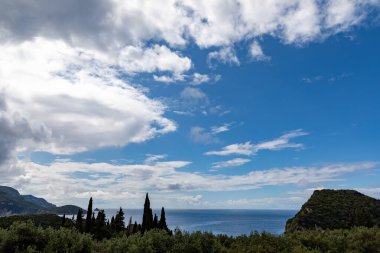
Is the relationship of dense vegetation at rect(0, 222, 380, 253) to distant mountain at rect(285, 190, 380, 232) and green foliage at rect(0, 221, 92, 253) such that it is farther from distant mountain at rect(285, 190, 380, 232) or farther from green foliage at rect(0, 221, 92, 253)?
distant mountain at rect(285, 190, 380, 232)

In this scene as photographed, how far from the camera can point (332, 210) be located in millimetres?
119375

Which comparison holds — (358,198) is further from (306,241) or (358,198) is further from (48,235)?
(48,235)

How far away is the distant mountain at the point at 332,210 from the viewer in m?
109

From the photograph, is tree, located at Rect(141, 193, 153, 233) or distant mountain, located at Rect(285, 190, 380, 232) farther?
distant mountain, located at Rect(285, 190, 380, 232)

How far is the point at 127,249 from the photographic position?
14922 mm

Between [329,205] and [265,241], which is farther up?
[329,205]

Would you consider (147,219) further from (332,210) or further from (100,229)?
(332,210)

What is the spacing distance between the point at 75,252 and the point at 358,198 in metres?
144

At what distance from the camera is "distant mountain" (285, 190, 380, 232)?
109m

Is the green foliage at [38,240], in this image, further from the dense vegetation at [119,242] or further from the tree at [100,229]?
the tree at [100,229]

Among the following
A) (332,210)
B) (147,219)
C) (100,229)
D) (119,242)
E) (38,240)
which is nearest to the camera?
(38,240)

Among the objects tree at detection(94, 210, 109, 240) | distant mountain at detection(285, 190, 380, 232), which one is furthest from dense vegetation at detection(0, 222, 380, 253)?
distant mountain at detection(285, 190, 380, 232)

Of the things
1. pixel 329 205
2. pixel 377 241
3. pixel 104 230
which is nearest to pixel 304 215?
pixel 329 205

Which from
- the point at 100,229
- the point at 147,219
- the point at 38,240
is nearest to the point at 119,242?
the point at 38,240
